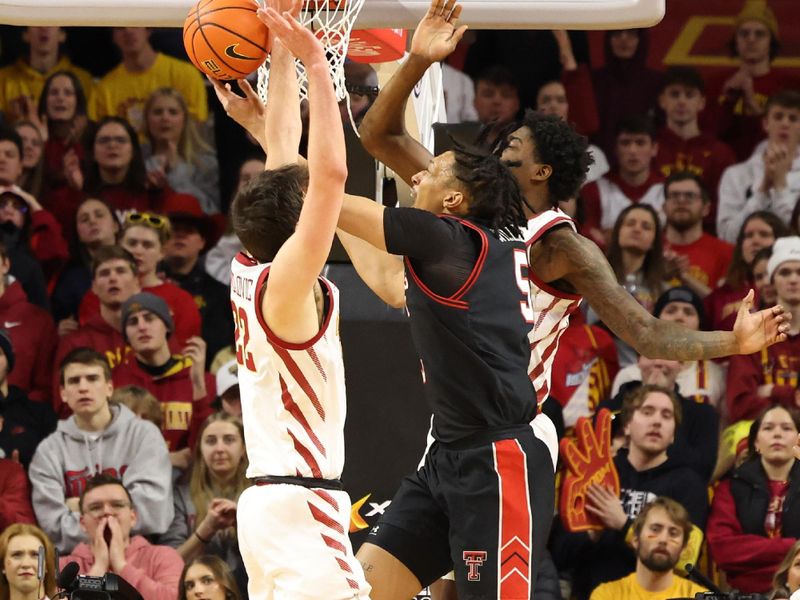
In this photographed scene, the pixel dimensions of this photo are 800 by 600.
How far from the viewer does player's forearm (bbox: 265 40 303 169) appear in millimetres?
5434

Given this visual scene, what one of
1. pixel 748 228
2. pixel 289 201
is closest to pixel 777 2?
pixel 748 228

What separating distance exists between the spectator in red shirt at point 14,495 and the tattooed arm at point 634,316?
13.3 ft

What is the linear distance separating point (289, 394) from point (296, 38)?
1.12 metres

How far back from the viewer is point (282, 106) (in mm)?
5473

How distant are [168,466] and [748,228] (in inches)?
158

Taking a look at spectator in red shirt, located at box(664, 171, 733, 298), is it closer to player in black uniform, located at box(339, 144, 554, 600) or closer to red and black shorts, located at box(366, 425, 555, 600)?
player in black uniform, located at box(339, 144, 554, 600)

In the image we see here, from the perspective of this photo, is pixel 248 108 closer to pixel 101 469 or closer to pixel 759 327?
pixel 759 327

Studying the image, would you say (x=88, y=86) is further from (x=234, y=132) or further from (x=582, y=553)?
(x=582, y=553)

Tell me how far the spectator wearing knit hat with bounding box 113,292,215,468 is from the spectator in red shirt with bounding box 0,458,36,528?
3.09 ft

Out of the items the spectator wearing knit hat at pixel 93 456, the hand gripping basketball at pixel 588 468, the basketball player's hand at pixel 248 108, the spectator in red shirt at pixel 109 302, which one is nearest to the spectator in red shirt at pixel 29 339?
the spectator in red shirt at pixel 109 302

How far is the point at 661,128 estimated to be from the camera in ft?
37.8

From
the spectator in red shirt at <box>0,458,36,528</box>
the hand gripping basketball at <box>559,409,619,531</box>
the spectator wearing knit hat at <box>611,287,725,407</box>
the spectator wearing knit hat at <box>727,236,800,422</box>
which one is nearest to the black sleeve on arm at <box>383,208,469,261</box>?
the hand gripping basketball at <box>559,409,619,531</box>

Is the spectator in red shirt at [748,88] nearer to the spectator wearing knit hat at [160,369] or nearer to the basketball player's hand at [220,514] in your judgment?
the spectator wearing knit hat at [160,369]

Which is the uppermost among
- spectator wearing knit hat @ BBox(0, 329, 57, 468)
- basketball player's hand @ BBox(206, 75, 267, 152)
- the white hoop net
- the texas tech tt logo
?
the white hoop net
